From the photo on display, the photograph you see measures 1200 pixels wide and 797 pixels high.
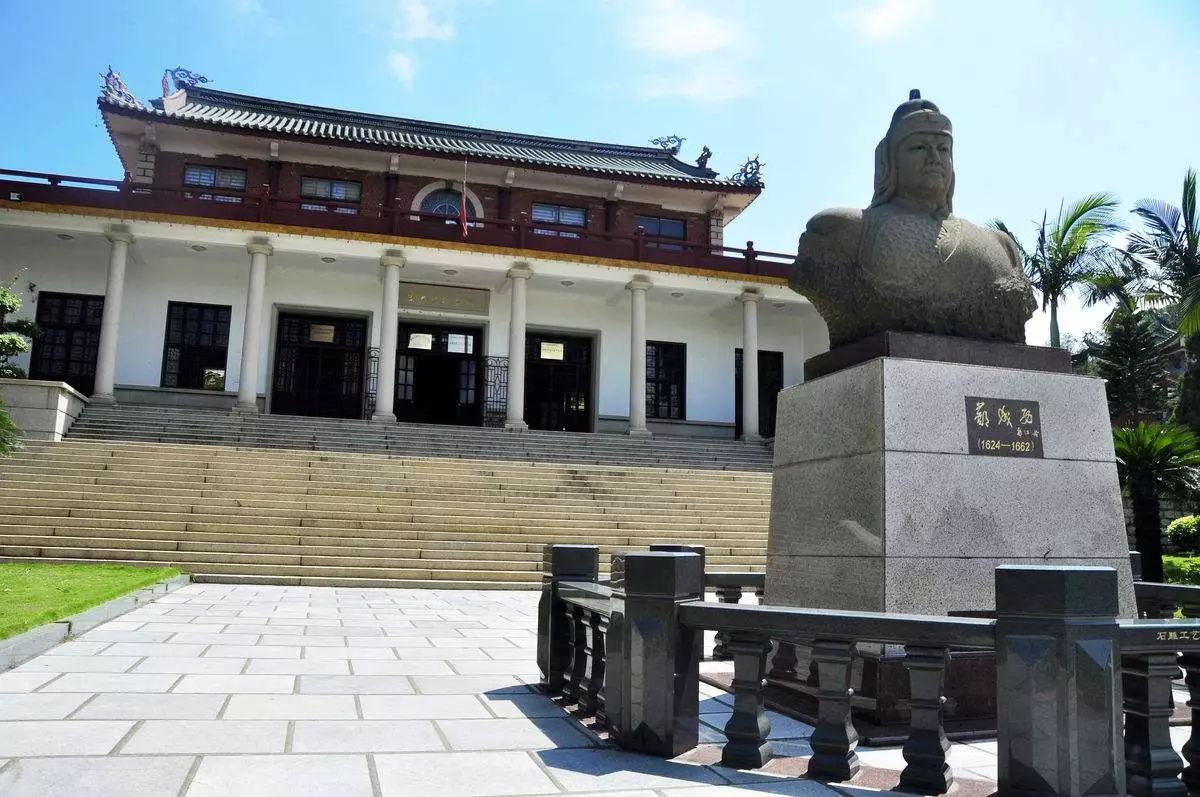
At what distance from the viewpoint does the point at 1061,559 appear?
4.70 m

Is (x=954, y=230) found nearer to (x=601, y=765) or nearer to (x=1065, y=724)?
(x=1065, y=724)

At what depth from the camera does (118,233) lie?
20.5 metres

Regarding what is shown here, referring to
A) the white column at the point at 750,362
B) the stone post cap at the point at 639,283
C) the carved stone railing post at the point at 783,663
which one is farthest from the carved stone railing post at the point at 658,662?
the white column at the point at 750,362

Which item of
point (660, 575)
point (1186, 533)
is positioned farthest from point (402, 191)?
point (660, 575)

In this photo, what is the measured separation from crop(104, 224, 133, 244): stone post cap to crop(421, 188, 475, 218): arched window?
8.02 m

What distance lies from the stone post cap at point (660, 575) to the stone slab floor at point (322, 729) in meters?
0.67

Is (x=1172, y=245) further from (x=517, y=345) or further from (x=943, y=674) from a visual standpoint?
(x=943, y=674)

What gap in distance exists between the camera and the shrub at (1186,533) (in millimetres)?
18734

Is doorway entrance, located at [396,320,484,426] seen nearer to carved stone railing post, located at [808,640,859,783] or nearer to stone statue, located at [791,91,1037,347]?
stone statue, located at [791,91,1037,347]

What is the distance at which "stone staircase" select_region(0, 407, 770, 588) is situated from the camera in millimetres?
11805

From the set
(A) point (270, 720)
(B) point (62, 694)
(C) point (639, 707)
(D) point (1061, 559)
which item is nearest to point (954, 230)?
(D) point (1061, 559)

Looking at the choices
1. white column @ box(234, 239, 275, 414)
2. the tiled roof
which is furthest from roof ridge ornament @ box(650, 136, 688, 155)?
white column @ box(234, 239, 275, 414)

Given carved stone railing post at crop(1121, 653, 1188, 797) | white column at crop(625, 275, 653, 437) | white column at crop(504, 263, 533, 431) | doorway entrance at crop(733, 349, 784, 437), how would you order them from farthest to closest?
doorway entrance at crop(733, 349, 784, 437) < white column at crop(625, 275, 653, 437) < white column at crop(504, 263, 533, 431) < carved stone railing post at crop(1121, 653, 1188, 797)

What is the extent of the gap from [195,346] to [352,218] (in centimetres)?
569
